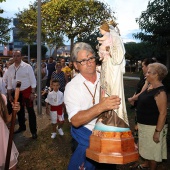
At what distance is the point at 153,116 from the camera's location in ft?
12.8

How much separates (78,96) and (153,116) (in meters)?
1.78

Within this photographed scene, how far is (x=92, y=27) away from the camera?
23672 millimetres

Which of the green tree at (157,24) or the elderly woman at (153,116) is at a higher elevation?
the green tree at (157,24)

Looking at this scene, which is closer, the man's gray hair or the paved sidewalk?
the man's gray hair

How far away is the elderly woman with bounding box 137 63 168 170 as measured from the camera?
12.2 ft

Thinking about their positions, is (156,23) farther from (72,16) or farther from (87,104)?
(87,104)

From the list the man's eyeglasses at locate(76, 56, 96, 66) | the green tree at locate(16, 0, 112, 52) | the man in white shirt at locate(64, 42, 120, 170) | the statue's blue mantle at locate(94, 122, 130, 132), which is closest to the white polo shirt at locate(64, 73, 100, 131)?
the man in white shirt at locate(64, 42, 120, 170)

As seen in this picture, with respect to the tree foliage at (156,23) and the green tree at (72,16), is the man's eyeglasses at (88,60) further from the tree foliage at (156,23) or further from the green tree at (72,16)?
the green tree at (72,16)

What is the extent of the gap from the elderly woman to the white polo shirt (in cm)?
145

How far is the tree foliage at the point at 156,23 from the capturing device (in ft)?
48.9

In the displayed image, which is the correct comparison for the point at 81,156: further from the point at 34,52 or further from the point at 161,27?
the point at 34,52

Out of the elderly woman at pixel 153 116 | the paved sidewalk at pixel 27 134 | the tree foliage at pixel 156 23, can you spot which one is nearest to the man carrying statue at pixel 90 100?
the elderly woman at pixel 153 116

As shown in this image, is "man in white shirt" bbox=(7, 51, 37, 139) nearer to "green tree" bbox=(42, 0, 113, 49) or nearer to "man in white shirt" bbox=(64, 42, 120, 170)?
"man in white shirt" bbox=(64, 42, 120, 170)

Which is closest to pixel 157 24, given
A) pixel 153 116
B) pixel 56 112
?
pixel 56 112
